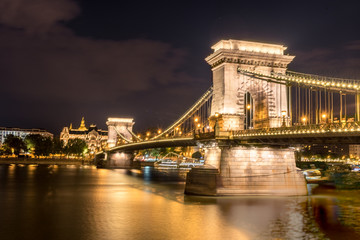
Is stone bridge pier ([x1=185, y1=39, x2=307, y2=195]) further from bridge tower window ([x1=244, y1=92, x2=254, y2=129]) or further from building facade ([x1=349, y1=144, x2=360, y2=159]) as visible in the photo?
building facade ([x1=349, y1=144, x2=360, y2=159])

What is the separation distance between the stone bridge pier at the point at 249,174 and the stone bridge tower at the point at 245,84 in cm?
385

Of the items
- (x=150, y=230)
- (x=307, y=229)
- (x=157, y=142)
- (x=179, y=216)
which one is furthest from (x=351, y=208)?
(x=157, y=142)

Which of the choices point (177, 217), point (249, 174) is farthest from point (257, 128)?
point (177, 217)

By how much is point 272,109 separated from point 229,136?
22.3 ft

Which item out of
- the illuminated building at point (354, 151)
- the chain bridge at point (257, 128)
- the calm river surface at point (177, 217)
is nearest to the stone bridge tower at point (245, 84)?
the chain bridge at point (257, 128)

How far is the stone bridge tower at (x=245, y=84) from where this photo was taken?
120ft

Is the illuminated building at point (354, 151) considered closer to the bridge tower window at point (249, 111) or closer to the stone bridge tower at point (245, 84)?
the bridge tower window at point (249, 111)

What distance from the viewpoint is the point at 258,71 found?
122ft

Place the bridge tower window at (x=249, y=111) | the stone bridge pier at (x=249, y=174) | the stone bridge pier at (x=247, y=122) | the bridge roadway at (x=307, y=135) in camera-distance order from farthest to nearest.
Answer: the bridge tower window at (x=249, y=111), the stone bridge pier at (x=247, y=122), the stone bridge pier at (x=249, y=174), the bridge roadway at (x=307, y=135)

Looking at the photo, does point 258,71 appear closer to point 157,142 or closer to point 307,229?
point 307,229

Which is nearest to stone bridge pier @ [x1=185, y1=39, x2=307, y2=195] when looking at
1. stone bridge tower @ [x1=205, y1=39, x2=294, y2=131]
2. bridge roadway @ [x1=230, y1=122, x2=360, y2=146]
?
stone bridge tower @ [x1=205, y1=39, x2=294, y2=131]

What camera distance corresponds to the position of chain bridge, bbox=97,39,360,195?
84.9 feet

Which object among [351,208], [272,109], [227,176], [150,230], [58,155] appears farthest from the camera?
[58,155]

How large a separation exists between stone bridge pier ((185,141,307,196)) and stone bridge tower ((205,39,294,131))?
385cm
